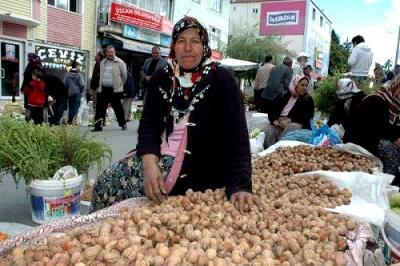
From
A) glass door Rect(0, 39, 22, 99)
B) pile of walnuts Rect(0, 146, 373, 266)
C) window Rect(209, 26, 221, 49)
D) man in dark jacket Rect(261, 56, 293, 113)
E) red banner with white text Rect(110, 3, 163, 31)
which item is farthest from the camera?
window Rect(209, 26, 221, 49)

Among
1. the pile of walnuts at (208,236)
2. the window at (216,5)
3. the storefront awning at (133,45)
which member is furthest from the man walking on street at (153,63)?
the window at (216,5)

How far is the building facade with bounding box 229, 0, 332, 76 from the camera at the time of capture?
133 feet

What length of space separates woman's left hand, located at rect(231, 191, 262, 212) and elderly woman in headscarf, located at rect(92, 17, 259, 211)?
0.12 metres

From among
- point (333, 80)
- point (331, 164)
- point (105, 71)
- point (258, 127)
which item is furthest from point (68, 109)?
point (331, 164)

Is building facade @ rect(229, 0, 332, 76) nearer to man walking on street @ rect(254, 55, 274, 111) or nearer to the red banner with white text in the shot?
the red banner with white text

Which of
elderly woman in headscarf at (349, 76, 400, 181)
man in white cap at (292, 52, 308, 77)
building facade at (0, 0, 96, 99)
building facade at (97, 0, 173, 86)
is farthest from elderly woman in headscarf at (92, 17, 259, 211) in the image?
building facade at (97, 0, 173, 86)

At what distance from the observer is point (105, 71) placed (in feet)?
26.0

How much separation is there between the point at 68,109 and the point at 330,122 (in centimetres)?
560

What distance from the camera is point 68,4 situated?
1500cm

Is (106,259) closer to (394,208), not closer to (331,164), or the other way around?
(394,208)

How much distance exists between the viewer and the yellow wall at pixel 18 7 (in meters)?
12.3

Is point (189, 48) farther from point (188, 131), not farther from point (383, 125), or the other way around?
point (383, 125)

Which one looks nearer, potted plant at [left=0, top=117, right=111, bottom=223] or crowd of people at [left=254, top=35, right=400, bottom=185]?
potted plant at [left=0, top=117, right=111, bottom=223]

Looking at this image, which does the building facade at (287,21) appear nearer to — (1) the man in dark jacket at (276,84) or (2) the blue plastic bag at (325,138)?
(1) the man in dark jacket at (276,84)
